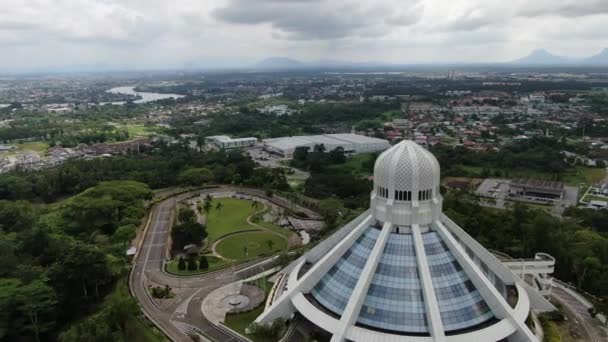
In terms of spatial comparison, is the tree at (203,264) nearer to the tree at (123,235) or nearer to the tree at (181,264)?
the tree at (181,264)

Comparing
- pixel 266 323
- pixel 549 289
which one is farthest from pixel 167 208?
pixel 549 289

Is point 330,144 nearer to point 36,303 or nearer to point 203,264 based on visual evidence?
point 203,264

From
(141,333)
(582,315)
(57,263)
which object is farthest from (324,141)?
(141,333)

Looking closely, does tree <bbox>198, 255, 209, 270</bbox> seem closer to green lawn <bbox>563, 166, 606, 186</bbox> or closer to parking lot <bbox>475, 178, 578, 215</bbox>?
parking lot <bbox>475, 178, 578, 215</bbox>

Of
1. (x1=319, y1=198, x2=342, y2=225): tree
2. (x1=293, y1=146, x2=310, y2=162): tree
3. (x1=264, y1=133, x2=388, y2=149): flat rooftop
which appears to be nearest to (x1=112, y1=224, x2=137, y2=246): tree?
(x1=319, y1=198, x2=342, y2=225): tree

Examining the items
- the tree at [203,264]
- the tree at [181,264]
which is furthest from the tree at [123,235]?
the tree at [203,264]

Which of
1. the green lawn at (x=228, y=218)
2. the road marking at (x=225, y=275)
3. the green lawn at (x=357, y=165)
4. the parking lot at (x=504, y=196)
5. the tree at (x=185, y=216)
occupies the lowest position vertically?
the parking lot at (x=504, y=196)
